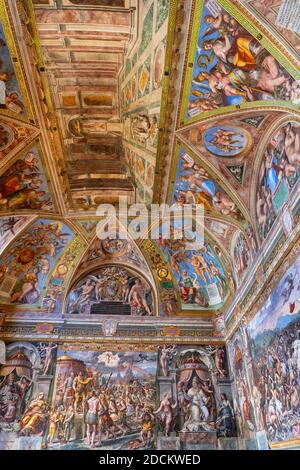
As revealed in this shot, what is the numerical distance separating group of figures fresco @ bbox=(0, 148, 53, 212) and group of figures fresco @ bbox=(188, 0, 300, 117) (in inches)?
210

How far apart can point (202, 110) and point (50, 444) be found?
11.2 metres

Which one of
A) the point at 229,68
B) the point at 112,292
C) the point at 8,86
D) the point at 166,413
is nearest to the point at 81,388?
the point at 166,413

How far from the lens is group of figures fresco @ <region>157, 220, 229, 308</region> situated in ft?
45.0

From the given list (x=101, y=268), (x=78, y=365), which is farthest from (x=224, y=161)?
(x=78, y=365)

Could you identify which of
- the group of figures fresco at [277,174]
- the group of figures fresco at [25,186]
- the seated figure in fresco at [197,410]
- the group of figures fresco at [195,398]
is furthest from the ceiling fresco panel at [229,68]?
the seated figure in fresco at [197,410]

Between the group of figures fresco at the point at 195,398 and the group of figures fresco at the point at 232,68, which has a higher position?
the group of figures fresco at the point at 232,68

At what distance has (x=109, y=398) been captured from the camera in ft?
40.1

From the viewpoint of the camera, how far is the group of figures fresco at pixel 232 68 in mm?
6859

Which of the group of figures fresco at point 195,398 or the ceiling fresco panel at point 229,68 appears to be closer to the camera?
the ceiling fresco panel at point 229,68

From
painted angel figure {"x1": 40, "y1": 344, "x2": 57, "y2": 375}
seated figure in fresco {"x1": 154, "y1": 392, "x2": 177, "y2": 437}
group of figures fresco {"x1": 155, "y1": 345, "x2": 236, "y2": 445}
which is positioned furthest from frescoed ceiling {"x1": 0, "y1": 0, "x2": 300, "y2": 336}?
seated figure in fresco {"x1": 154, "y1": 392, "x2": 177, "y2": 437}

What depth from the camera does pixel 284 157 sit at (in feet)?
27.7

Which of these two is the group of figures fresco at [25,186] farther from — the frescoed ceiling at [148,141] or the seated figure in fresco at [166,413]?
the seated figure in fresco at [166,413]

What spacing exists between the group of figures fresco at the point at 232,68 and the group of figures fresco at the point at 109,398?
9.35m

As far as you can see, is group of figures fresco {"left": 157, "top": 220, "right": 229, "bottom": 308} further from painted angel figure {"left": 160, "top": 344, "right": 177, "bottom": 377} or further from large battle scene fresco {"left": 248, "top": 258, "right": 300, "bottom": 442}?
large battle scene fresco {"left": 248, "top": 258, "right": 300, "bottom": 442}
